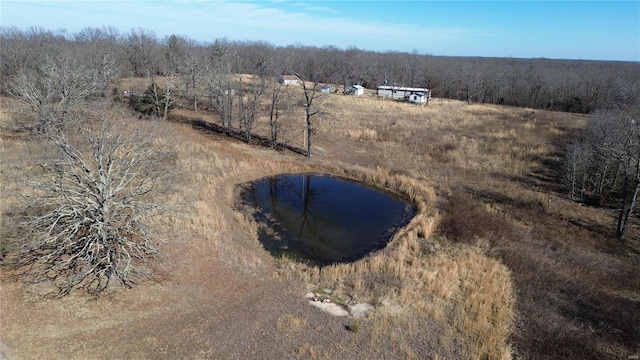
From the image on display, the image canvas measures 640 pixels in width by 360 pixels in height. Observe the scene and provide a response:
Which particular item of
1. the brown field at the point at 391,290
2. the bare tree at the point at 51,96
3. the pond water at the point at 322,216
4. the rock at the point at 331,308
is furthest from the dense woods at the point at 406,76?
the rock at the point at 331,308

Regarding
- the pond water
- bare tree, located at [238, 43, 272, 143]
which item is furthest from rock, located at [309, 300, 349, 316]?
bare tree, located at [238, 43, 272, 143]

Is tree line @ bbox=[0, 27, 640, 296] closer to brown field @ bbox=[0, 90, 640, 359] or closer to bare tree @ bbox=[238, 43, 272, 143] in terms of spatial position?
bare tree @ bbox=[238, 43, 272, 143]

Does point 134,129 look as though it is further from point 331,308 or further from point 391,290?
point 391,290

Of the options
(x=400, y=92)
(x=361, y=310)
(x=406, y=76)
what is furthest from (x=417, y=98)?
(x=361, y=310)

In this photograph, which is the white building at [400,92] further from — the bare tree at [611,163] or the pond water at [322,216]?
the pond water at [322,216]

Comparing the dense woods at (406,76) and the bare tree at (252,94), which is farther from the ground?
the dense woods at (406,76)
